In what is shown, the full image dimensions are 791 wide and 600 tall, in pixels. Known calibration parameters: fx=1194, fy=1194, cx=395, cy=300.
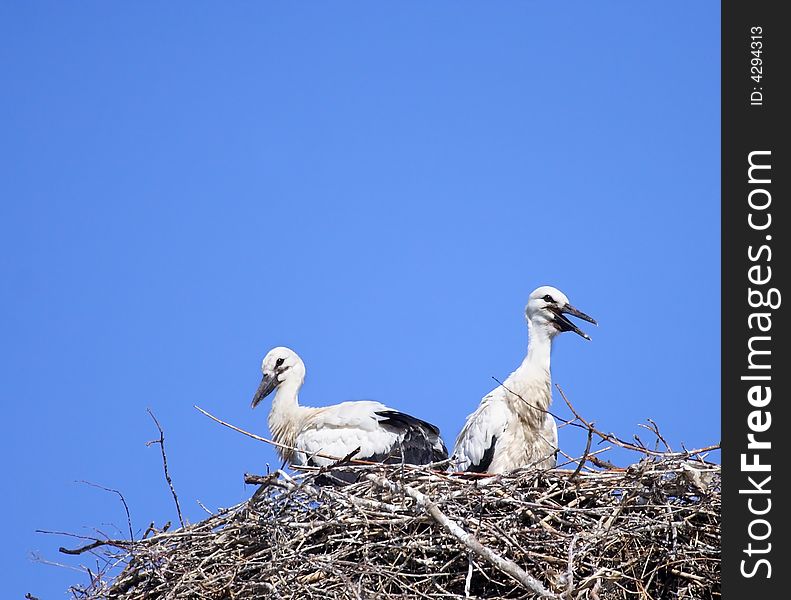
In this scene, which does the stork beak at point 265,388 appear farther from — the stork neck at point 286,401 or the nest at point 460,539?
the nest at point 460,539

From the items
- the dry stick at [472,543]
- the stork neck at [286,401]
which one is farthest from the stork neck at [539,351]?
the dry stick at [472,543]

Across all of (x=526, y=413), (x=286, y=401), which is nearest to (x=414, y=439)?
(x=526, y=413)

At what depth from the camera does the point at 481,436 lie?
800cm

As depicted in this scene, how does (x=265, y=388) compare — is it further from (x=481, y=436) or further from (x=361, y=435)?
(x=481, y=436)

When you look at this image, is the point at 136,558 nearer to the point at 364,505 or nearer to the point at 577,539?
the point at 364,505

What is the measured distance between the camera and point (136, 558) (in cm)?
634

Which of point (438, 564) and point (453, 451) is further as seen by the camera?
point (453, 451)

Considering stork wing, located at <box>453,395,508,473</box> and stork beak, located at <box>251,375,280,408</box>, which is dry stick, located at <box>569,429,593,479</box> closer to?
stork wing, located at <box>453,395,508,473</box>

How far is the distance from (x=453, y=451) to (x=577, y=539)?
2639mm

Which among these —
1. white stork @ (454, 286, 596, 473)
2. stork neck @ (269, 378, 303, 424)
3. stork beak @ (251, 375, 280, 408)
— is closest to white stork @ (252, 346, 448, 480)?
stork neck @ (269, 378, 303, 424)

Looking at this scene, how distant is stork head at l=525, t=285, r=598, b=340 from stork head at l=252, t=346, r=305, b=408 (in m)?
1.86
